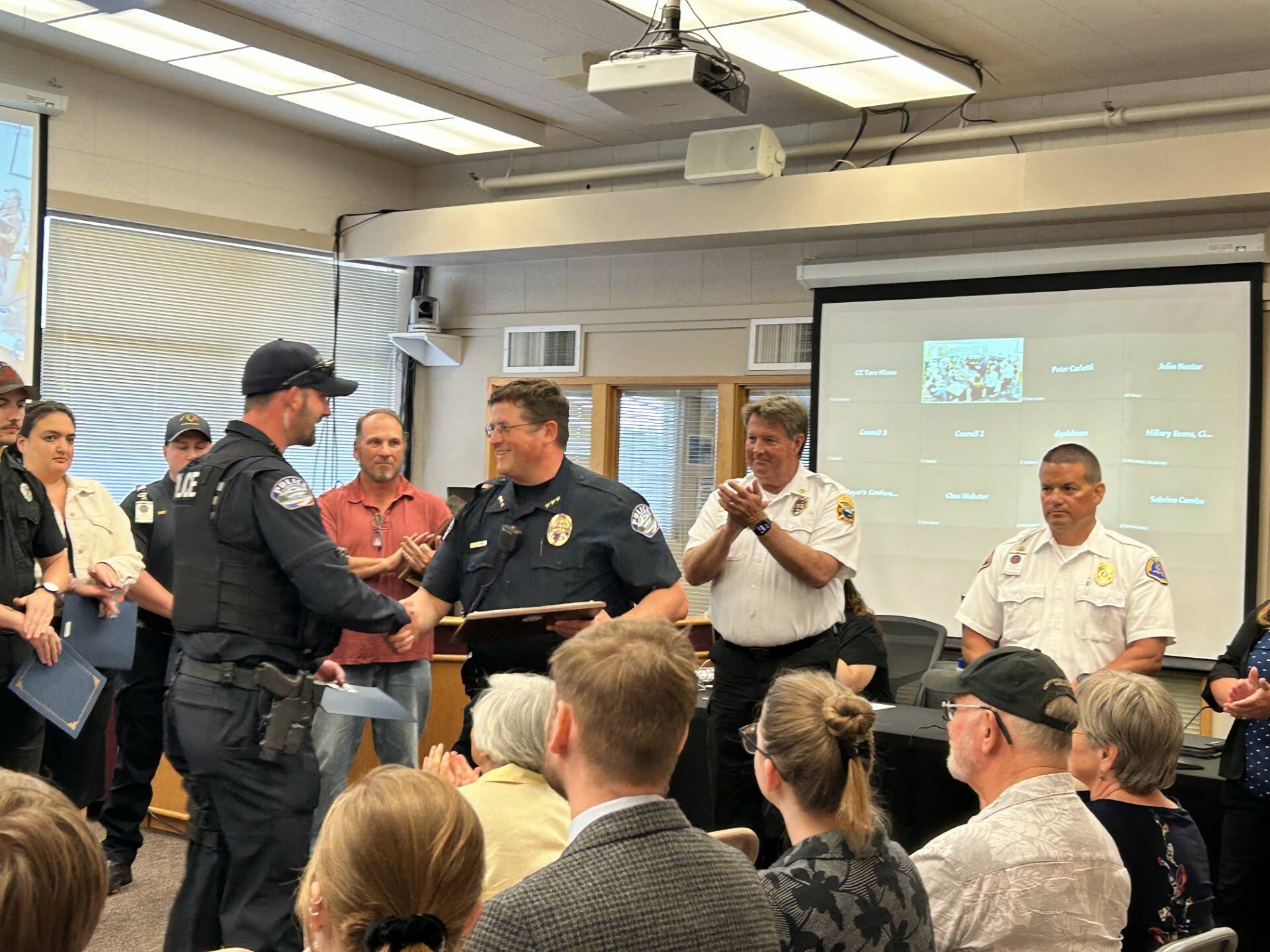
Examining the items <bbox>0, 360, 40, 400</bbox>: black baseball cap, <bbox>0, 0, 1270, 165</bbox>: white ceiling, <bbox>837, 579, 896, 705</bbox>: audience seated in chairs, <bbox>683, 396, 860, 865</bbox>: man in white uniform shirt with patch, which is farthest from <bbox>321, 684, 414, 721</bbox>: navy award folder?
<bbox>0, 0, 1270, 165</bbox>: white ceiling

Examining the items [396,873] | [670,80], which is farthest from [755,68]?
[396,873]

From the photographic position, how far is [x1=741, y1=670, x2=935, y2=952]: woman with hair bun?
1825 millimetres

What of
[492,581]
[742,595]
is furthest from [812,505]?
[492,581]

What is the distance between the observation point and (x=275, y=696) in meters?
2.87

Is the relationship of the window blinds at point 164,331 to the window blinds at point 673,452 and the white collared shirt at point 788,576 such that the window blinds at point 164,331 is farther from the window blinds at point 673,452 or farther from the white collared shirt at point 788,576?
the white collared shirt at point 788,576

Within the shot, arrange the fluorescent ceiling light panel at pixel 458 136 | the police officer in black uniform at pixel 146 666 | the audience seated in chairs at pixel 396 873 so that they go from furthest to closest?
the fluorescent ceiling light panel at pixel 458 136, the police officer in black uniform at pixel 146 666, the audience seated in chairs at pixel 396 873

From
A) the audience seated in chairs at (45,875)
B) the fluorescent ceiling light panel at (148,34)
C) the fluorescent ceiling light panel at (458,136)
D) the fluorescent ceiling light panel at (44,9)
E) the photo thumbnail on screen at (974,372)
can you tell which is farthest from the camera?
the fluorescent ceiling light panel at (458,136)

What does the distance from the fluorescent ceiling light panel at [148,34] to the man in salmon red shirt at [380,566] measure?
2535 mm

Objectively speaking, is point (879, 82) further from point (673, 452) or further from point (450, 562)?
point (450, 562)

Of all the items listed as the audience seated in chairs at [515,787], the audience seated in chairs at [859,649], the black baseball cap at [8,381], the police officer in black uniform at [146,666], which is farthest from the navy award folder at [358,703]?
the police officer in black uniform at [146,666]

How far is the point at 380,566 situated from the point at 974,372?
144 inches

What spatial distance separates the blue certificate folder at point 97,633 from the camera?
4055mm

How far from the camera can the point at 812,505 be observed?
398cm

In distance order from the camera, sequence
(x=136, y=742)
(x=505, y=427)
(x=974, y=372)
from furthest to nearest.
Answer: (x=974, y=372)
(x=136, y=742)
(x=505, y=427)
